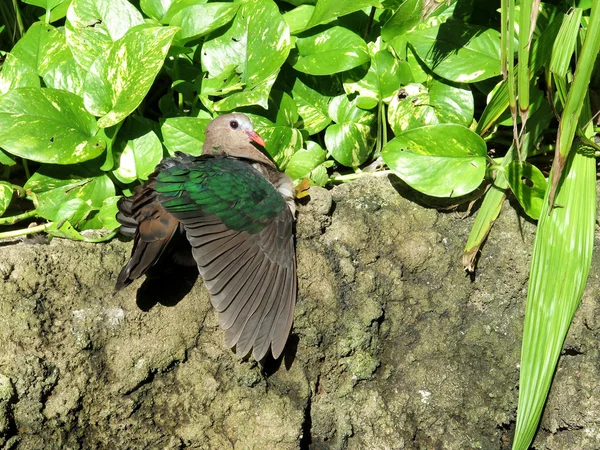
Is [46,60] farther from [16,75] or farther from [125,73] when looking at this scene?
[125,73]

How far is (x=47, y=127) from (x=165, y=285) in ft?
3.09

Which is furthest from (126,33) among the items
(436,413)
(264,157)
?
(436,413)

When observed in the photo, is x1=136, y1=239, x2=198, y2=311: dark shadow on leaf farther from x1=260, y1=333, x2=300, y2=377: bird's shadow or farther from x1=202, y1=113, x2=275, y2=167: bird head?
x1=202, y1=113, x2=275, y2=167: bird head

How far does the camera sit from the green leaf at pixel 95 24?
3408mm

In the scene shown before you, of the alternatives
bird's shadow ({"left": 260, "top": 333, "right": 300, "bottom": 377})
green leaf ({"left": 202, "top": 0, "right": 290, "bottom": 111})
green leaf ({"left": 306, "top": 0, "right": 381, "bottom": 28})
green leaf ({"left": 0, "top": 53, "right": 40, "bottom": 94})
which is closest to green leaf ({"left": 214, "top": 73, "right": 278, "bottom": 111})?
green leaf ({"left": 202, "top": 0, "right": 290, "bottom": 111})

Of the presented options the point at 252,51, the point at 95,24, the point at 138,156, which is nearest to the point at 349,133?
the point at 252,51

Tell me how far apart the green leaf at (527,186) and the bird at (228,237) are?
3.15ft

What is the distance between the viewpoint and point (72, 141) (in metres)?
3.27

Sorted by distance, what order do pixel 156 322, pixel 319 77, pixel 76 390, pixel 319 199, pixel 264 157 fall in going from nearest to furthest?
pixel 76 390 → pixel 156 322 → pixel 319 199 → pixel 264 157 → pixel 319 77

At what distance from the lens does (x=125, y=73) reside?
3.25 m

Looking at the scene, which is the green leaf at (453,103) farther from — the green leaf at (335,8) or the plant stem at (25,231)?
the plant stem at (25,231)

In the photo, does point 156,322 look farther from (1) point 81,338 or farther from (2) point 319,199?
(2) point 319,199

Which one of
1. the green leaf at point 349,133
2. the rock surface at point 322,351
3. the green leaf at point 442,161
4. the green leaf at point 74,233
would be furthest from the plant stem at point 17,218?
the green leaf at point 442,161

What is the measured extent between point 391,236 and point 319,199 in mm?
367
